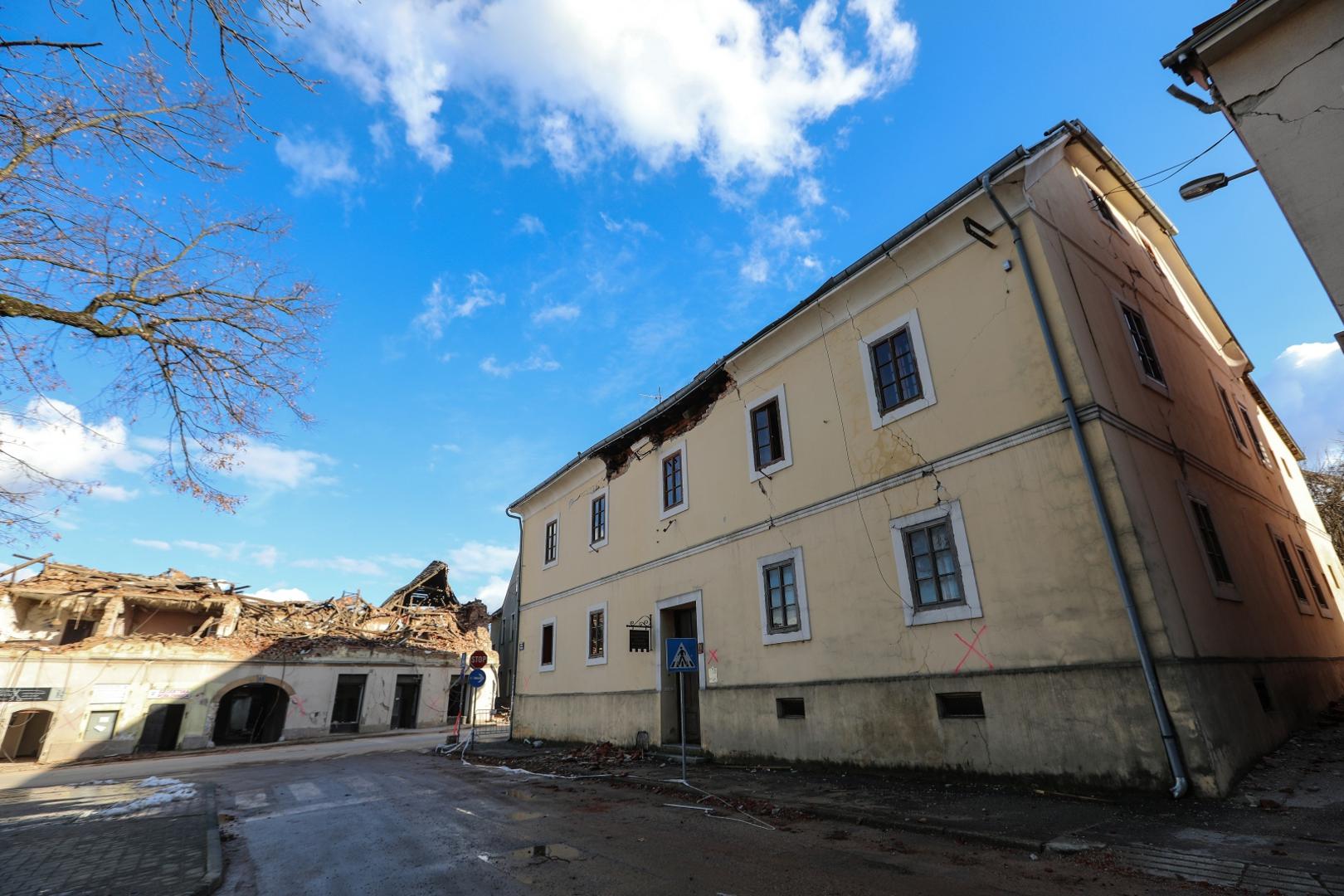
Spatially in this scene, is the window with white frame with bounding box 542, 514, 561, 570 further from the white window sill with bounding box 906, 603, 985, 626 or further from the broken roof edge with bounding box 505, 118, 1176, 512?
the white window sill with bounding box 906, 603, 985, 626

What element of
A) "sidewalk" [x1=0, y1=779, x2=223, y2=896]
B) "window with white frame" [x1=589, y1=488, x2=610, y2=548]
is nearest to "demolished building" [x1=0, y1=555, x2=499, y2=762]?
"window with white frame" [x1=589, y1=488, x2=610, y2=548]

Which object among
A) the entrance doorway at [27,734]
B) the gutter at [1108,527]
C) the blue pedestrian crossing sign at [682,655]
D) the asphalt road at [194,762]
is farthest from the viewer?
the entrance doorway at [27,734]

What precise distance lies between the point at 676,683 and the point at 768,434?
21.0 ft

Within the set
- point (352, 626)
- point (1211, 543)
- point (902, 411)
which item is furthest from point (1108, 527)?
point (352, 626)

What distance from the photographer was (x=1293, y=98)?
23.0 feet

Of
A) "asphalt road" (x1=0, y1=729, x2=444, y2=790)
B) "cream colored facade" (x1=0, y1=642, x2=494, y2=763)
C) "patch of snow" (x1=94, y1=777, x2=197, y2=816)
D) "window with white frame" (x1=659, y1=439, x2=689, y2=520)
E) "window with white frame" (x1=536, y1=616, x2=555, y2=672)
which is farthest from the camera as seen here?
"cream colored facade" (x1=0, y1=642, x2=494, y2=763)

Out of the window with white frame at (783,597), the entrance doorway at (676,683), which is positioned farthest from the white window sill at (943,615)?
the entrance doorway at (676,683)

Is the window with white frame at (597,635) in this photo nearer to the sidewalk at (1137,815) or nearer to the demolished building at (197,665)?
the sidewalk at (1137,815)

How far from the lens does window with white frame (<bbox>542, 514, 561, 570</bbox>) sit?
20.8 metres

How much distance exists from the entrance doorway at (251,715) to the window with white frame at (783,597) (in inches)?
1116

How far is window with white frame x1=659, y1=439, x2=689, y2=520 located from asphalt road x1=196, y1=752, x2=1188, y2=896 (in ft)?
22.6

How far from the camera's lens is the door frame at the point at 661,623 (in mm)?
13375

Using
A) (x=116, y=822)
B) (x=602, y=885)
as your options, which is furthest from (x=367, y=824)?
(x=602, y=885)

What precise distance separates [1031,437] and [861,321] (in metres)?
3.84
